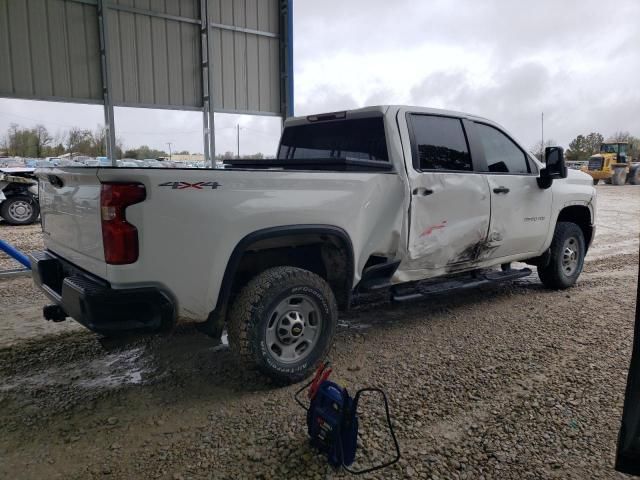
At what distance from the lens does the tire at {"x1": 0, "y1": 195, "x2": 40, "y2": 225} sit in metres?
11.1

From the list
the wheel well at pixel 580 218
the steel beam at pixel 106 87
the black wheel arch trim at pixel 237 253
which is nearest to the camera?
the black wheel arch trim at pixel 237 253

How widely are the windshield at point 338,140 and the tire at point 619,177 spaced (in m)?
29.5

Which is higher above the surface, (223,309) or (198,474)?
(223,309)

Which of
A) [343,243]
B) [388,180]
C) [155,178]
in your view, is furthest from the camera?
[388,180]

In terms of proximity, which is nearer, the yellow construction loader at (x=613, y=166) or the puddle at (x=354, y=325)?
the puddle at (x=354, y=325)

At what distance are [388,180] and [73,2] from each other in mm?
7962

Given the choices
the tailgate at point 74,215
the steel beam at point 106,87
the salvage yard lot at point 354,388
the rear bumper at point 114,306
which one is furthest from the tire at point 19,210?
the rear bumper at point 114,306

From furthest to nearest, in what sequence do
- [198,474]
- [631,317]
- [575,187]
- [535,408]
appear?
1. [575,187]
2. [631,317]
3. [535,408]
4. [198,474]

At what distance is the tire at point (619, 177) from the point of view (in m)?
29.2

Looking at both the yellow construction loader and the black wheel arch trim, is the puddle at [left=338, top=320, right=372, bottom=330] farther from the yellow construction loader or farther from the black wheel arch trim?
the yellow construction loader

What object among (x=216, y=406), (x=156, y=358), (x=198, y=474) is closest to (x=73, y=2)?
(x=156, y=358)

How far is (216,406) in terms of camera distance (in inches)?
128

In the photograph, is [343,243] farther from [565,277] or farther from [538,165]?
[565,277]

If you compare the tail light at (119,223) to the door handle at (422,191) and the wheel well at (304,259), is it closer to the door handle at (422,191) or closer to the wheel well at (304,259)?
the wheel well at (304,259)
